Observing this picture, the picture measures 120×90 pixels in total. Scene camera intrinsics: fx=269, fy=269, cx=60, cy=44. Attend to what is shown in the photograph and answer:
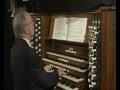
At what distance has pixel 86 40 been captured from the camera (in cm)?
224

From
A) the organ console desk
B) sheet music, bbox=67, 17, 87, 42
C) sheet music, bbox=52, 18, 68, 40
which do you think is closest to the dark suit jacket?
the organ console desk

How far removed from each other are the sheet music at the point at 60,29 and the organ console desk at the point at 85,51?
0.16ft

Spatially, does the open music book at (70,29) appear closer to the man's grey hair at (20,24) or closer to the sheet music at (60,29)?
the sheet music at (60,29)

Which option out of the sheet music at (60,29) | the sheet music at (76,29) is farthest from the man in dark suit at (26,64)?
the sheet music at (60,29)

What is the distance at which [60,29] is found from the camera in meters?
2.62

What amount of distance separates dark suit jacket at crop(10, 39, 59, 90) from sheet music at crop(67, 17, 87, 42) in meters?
0.60

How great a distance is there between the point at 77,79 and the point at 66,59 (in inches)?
10.9

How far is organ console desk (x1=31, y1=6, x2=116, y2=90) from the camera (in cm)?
179

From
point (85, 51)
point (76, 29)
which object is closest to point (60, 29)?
point (76, 29)

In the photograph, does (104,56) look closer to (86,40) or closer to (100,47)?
(100,47)

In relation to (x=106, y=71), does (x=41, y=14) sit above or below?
above

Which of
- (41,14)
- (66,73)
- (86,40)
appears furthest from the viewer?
(41,14)
